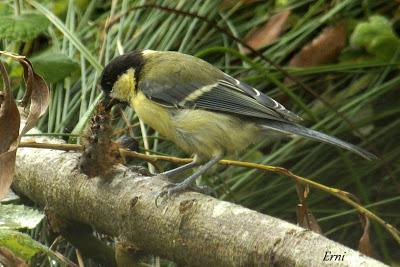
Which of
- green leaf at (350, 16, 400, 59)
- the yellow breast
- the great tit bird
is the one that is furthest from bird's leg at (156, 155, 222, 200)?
green leaf at (350, 16, 400, 59)

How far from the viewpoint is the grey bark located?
140 centimetres

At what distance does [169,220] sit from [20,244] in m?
0.28

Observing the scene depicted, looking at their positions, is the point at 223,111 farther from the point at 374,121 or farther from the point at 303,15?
the point at 303,15

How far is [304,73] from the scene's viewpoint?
2627mm

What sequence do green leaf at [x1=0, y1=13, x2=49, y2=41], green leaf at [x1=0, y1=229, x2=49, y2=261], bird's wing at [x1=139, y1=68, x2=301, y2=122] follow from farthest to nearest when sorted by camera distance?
green leaf at [x1=0, y1=13, x2=49, y2=41], bird's wing at [x1=139, y1=68, x2=301, y2=122], green leaf at [x1=0, y1=229, x2=49, y2=261]

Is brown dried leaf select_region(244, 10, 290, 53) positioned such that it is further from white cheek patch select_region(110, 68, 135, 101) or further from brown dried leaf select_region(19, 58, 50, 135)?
brown dried leaf select_region(19, 58, 50, 135)

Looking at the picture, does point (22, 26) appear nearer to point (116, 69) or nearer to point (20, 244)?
point (116, 69)

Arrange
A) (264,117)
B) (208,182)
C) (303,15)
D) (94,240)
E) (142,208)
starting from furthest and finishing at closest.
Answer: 1. (303,15)
2. (208,182)
3. (264,117)
4. (94,240)
5. (142,208)

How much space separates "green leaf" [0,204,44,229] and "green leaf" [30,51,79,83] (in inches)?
32.8

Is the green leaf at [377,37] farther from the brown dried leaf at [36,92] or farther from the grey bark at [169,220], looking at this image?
the brown dried leaf at [36,92]

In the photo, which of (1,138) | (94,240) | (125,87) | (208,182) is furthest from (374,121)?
(1,138)

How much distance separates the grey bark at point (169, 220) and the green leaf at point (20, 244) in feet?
0.69

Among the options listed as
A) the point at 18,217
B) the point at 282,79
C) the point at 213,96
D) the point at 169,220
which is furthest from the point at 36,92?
the point at 282,79

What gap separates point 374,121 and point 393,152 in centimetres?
12
